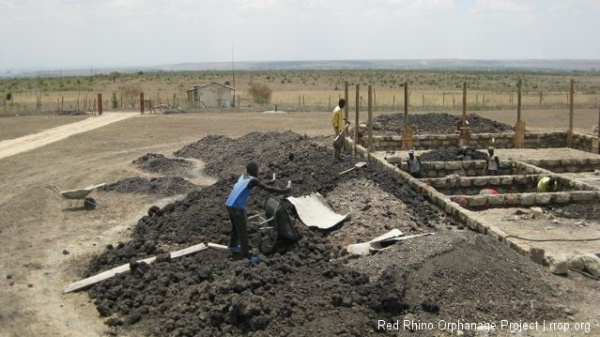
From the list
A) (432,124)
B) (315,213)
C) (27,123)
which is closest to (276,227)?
(315,213)

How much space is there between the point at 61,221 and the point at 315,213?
199 inches

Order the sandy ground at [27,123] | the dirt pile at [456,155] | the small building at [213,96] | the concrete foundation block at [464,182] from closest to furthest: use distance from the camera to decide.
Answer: the concrete foundation block at [464,182]
the dirt pile at [456,155]
the sandy ground at [27,123]
the small building at [213,96]

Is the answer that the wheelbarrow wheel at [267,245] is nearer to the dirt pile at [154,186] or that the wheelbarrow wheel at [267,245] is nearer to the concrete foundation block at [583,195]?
the dirt pile at [154,186]

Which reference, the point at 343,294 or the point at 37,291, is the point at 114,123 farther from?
the point at 343,294

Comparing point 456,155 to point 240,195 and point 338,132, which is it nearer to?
point 338,132

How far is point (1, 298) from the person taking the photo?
325 inches

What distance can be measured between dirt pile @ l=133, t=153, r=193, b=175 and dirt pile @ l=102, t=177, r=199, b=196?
2.03 meters

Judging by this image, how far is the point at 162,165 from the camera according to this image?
1811cm

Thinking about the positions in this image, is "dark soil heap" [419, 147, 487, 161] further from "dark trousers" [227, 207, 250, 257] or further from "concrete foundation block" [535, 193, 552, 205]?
"dark trousers" [227, 207, 250, 257]

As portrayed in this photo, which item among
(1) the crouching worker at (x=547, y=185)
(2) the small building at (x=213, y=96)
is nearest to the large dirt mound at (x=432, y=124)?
(1) the crouching worker at (x=547, y=185)

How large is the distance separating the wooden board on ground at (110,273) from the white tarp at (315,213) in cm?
201

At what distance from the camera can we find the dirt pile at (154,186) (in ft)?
48.1

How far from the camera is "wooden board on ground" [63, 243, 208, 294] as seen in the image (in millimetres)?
8461

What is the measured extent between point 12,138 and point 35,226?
1428 centimetres
